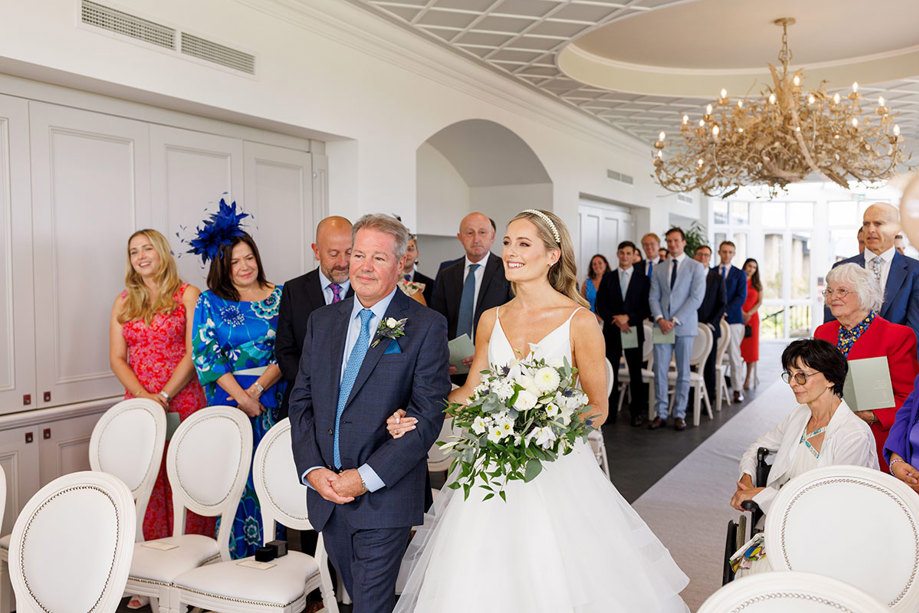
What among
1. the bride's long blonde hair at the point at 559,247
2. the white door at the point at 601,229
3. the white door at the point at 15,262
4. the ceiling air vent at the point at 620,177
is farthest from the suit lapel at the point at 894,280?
the ceiling air vent at the point at 620,177

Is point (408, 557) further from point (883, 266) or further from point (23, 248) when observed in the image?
point (883, 266)

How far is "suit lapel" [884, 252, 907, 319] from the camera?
4.36 m

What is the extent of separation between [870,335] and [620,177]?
8.41m

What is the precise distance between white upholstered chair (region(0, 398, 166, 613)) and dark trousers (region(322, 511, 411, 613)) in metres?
1.35

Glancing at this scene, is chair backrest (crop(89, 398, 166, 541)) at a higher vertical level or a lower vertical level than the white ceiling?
lower

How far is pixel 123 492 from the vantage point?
7.41 ft

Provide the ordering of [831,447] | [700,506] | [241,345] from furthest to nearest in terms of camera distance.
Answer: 1. [700,506]
2. [241,345]
3. [831,447]

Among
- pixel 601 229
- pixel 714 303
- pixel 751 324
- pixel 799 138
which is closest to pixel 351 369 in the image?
pixel 799 138

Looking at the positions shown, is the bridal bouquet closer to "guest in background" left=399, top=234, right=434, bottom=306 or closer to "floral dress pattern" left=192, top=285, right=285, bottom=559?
"guest in background" left=399, top=234, right=434, bottom=306

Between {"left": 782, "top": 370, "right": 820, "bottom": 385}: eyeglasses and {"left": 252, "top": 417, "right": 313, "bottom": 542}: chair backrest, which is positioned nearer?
{"left": 782, "top": 370, "right": 820, "bottom": 385}: eyeglasses

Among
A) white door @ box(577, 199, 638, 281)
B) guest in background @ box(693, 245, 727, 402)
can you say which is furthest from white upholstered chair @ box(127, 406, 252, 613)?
white door @ box(577, 199, 638, 281)

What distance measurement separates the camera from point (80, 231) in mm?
4285

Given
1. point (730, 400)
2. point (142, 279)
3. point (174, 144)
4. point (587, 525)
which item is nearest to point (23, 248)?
point (142, 279)

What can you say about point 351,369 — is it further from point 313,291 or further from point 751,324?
point 751,324
